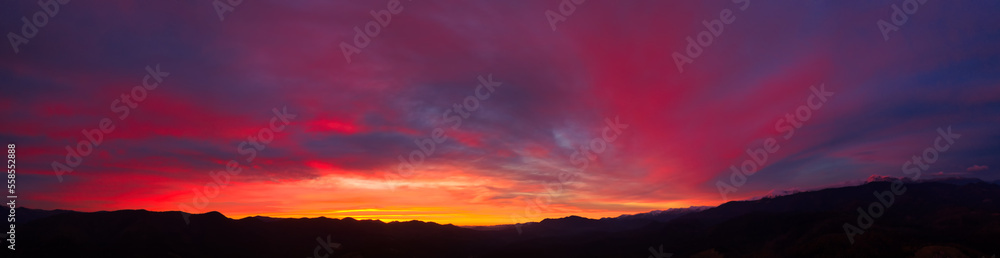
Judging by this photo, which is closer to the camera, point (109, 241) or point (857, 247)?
point (857, 247)

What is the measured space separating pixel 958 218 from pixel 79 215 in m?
383

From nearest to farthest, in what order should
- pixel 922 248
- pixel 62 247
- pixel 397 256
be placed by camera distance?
pixel 922 248, pixel 62 247, pixel 397 256

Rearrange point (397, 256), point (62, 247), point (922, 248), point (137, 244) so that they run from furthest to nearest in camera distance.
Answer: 1. point (397, 256)
2. point (137, 244)
3. point (62, 247)
4. point (922, 248)

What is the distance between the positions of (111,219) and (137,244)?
35.5 metres

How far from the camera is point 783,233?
630 ft

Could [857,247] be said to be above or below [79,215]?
below

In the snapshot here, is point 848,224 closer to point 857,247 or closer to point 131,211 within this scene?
point 857,247

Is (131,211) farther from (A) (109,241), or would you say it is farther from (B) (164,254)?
(B) (164,254)

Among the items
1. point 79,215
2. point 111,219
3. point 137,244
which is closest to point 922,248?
point 137,244

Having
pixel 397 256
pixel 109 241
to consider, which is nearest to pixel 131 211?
pixel 109 241

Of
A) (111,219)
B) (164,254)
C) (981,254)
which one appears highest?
(111,219)

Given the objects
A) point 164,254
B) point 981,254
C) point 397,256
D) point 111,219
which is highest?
point 111,219

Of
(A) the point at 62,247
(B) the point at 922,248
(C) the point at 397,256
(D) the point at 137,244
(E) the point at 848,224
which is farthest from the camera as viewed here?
(C) the point at 397,256

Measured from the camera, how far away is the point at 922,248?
402 feet
